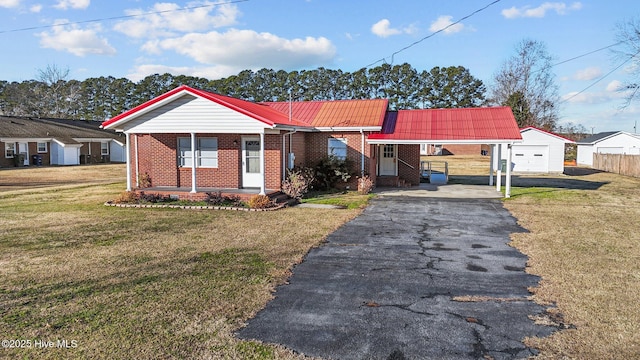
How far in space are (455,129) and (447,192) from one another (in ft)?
9.27

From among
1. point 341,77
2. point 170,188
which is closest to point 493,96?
point 341,77

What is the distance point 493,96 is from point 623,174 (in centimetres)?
2236

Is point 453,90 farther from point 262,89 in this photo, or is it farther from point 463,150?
point 262,89

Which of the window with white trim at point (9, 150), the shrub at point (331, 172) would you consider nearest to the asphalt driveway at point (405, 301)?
the shrub at point (331, 172)

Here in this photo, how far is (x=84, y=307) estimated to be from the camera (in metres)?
5.47

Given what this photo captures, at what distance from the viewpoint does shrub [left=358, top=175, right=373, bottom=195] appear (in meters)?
17.5

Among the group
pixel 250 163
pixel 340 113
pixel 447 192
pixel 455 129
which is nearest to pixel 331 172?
pixel 340 113

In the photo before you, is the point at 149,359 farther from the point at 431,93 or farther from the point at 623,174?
the point at 431,93

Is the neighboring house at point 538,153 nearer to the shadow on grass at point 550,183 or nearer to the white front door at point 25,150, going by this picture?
the shadow on grass at point 550,183

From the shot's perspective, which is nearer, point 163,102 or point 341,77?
point 163,102

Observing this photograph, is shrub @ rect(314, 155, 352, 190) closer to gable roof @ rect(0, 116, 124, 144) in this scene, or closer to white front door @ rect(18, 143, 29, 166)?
gable roof @ rect(0, 116, 124, 144)

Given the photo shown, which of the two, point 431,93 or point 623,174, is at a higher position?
point 431,93

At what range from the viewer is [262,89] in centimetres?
7962

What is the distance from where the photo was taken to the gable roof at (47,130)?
117 ft
